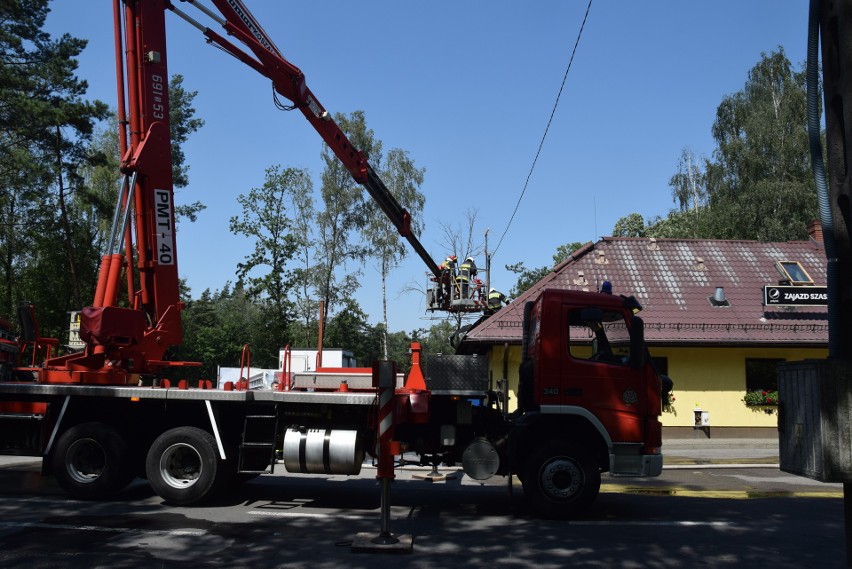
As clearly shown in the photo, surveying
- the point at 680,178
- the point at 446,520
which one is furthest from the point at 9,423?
the point at 680,178

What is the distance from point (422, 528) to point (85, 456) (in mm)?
4827

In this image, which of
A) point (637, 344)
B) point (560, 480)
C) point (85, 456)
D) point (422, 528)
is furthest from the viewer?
point (85, 456)

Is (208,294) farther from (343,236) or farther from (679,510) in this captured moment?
(679,510)

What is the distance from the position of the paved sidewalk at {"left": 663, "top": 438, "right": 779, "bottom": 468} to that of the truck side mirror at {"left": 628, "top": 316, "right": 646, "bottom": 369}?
7037mm

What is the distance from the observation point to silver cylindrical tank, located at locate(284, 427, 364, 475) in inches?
360

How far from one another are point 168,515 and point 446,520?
3480mm

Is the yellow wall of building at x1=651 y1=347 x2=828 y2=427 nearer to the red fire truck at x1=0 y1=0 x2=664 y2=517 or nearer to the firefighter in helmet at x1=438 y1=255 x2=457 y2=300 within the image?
the firefighter in helmet at x1=438 y1=255 x2=457 y2=300

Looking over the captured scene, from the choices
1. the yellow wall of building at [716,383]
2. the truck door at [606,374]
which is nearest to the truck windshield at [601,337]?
the truck door at [606,374]

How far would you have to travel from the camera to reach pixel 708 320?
850 inches

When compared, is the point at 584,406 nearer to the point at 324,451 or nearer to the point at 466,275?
the point at 324,451

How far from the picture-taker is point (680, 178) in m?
52.6

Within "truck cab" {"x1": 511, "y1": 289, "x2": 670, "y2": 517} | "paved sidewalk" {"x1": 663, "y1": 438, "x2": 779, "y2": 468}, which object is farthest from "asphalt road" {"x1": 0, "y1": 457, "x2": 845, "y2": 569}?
"paved sidewalk" {"x1": 663, "y1": 438, "x2": 779, "y2": 468}

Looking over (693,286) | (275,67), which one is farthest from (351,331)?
(275,67)

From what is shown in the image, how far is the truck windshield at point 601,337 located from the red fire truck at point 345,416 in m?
0.02
